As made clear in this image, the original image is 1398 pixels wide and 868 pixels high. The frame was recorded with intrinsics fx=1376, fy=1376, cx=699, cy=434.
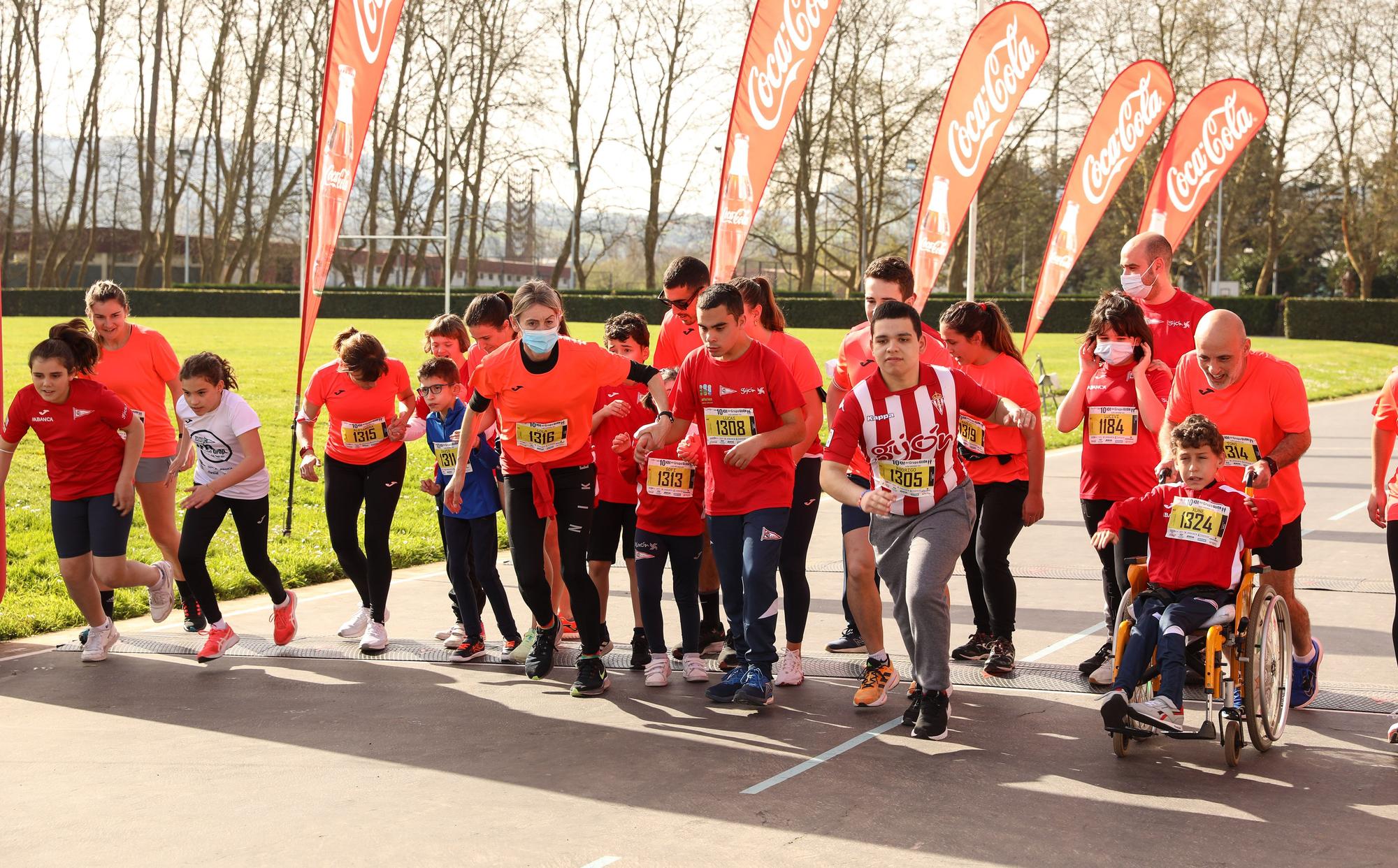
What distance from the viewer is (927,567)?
5.41 m

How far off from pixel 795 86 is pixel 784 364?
540 centimetres

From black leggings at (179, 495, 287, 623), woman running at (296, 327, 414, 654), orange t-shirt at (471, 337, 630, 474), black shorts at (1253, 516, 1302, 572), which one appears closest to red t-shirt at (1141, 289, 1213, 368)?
black shorts at (1253, 516, 1302, 572)

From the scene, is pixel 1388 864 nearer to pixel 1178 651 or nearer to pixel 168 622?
pixel 1178 651

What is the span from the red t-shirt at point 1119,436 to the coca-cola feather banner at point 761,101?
4.68m

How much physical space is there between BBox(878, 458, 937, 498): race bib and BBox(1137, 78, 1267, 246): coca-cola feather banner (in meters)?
10.6

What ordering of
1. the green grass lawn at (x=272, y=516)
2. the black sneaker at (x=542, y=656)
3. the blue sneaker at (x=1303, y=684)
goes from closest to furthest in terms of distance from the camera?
the blue sneaker at (x=1303, y=684)
the black sneaker at (x=542, y=656)
the green grass lawn at (x=272, y=516)

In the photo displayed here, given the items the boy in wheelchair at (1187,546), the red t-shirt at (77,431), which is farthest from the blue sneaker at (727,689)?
the red t-shirt at (77,431)

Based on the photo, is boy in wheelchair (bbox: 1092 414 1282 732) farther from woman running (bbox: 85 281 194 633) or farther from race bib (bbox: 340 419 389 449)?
woman running (bbox: 85 281 194 633)

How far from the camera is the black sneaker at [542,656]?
647 centimetres

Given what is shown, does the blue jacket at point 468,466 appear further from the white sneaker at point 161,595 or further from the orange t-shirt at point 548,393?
the white sneaker at point 161,595

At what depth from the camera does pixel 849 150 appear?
53.1 m

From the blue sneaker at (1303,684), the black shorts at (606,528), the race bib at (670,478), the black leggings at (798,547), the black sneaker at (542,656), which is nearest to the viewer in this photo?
the blue sneaker at (1303,684)

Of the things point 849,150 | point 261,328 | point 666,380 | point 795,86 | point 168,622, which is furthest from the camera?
point 849,150

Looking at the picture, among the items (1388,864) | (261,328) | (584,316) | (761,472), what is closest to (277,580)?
(761,472)
